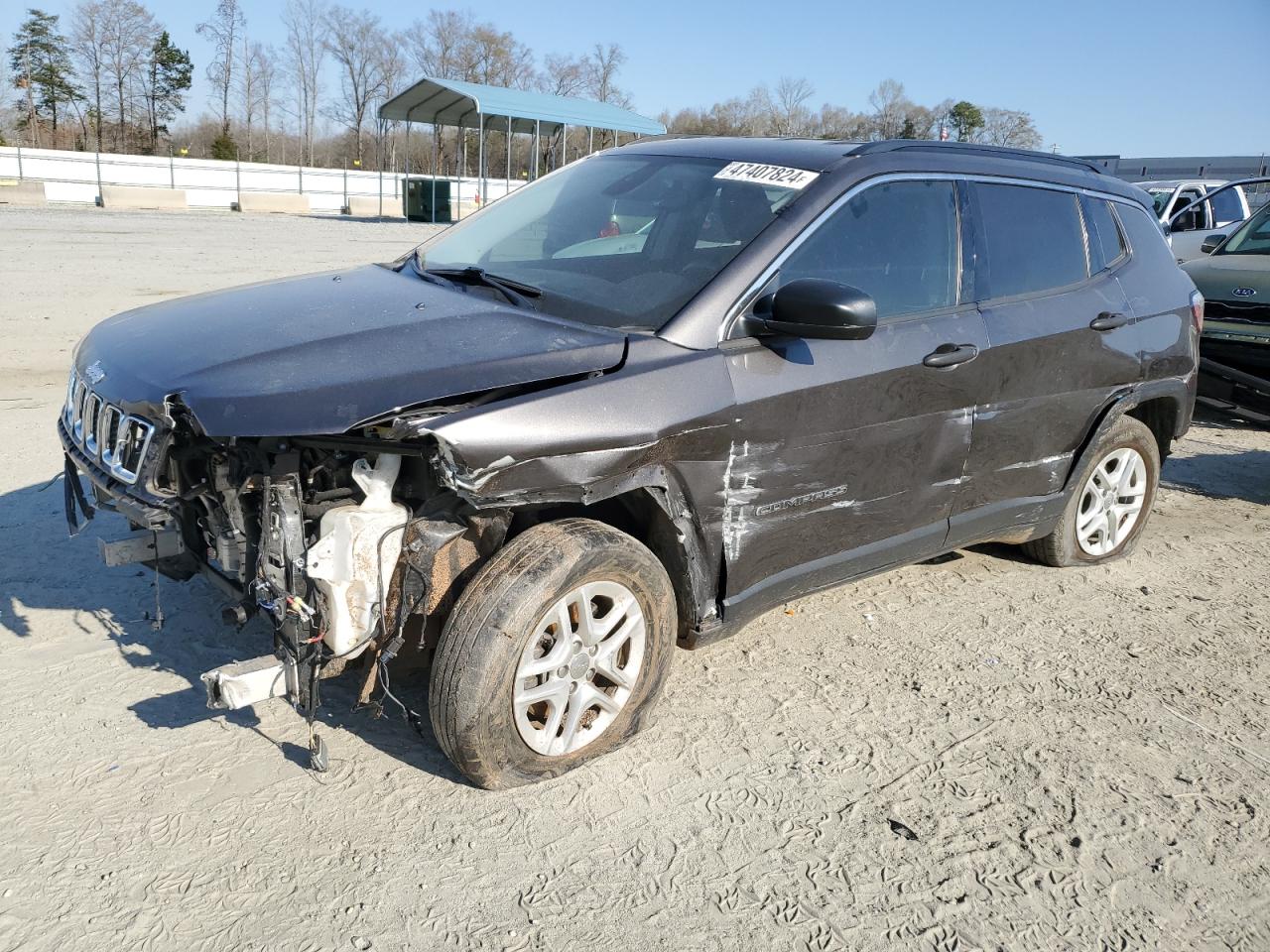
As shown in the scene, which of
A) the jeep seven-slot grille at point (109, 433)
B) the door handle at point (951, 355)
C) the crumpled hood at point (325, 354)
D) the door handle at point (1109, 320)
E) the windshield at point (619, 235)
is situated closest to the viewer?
the crumpled hood at point (325, 354)

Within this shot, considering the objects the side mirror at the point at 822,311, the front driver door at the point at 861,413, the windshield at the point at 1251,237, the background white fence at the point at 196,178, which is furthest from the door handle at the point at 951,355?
the background white fence at the point at 196,178

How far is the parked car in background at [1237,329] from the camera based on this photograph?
7.36 m

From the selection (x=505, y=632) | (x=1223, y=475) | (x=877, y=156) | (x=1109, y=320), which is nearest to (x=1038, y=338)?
(x=1109, y=320)

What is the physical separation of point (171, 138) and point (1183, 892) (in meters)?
71.3

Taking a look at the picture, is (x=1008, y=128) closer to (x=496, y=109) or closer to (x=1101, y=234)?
(x=496, y=109)

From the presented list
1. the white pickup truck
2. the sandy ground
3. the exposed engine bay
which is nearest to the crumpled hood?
the exposed engine bay

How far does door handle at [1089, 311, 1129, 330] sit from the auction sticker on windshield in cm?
169

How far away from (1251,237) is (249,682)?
9.43 meters

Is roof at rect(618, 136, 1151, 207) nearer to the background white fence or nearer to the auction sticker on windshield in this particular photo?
the auction sticker on windshield

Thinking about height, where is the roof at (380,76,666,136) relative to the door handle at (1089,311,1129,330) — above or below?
above

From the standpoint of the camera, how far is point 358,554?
113 inches

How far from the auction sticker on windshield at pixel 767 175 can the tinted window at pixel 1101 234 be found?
180cm

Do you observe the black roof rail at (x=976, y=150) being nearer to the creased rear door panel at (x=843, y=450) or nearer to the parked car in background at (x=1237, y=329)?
the creased rear door panel at (x=843, y=450)

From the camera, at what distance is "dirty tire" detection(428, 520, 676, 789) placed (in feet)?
9.54
